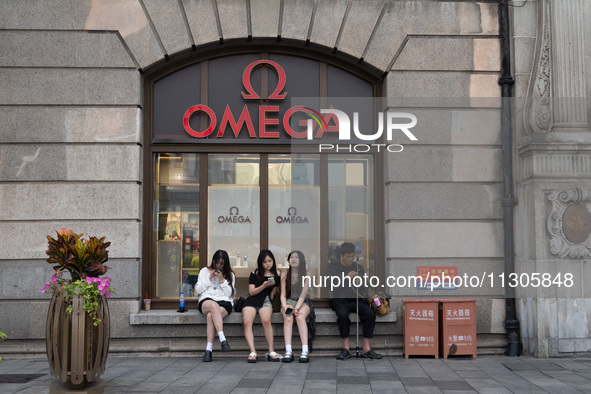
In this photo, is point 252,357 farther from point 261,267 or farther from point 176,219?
point 176,219

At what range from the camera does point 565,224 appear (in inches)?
433

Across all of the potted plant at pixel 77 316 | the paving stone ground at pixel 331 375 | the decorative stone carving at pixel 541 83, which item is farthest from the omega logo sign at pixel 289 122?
the potted plant at pixel 77 316

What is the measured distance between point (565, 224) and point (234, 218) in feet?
18.7

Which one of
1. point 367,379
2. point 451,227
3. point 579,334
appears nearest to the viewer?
point 367,379

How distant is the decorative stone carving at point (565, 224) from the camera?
10.9m

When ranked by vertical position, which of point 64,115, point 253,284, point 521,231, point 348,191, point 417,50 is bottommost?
point 253,284

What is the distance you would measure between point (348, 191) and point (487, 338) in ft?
11.6

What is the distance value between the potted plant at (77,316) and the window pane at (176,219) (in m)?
3.46

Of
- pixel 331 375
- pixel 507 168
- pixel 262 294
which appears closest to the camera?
pixel 331 375

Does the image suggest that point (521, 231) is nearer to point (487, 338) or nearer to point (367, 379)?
point (487, 338)

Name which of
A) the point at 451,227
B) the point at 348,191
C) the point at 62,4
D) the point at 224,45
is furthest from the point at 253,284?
the point at 62,4

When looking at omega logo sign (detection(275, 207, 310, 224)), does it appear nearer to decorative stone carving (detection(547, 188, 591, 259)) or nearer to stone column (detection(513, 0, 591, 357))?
stone column (detection(513, 0, 591, 357))

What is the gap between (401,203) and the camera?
38.0ft

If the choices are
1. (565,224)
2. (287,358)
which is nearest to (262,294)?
(287,358)
